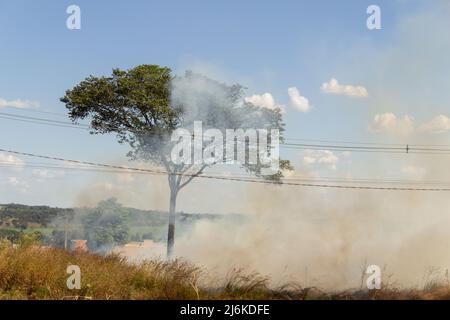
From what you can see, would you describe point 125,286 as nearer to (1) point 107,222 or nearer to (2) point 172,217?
(2) point 172,217

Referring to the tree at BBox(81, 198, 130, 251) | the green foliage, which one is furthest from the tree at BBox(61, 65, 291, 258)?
the tree at BBox(81, 198, 130, 251)

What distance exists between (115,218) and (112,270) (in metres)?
40.2

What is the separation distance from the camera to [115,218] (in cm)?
5212
